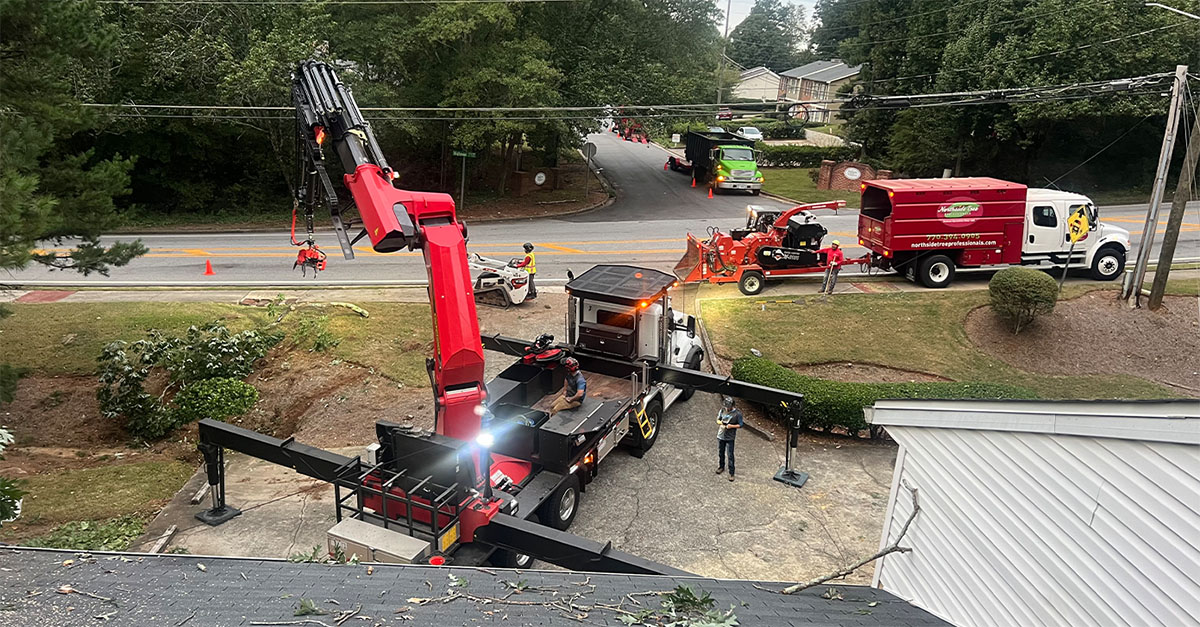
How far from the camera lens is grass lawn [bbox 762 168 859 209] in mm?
37469

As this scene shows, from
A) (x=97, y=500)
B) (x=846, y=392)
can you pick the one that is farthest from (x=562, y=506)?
(x=97, y=500)

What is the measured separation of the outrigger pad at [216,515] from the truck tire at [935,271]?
55.0 feet

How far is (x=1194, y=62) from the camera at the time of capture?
102 feet

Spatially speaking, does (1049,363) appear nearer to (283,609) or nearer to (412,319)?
(412,319)

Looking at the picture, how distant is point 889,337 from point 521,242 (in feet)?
48.6

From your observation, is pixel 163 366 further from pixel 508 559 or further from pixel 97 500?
pixel 508 559

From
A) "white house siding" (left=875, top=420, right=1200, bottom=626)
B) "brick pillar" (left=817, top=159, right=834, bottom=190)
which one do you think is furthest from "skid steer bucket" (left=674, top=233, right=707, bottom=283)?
"brick pillar" (left=817, top=159, right=834, bottom=190)

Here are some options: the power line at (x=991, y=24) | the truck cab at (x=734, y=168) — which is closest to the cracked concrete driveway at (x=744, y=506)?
the power line at (x=991, y=24)

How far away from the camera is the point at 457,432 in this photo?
29.5ft

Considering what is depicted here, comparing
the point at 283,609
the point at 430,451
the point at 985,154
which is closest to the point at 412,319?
the point at 430,451

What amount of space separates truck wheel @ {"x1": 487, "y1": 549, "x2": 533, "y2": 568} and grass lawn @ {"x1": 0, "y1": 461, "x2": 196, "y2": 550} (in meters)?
5.00

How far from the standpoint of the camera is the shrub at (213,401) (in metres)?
14.8

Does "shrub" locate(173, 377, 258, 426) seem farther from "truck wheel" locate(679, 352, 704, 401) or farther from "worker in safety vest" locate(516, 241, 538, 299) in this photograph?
"truck wheel" locate(679, 352, 704, 401)

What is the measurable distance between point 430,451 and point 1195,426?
682cm
